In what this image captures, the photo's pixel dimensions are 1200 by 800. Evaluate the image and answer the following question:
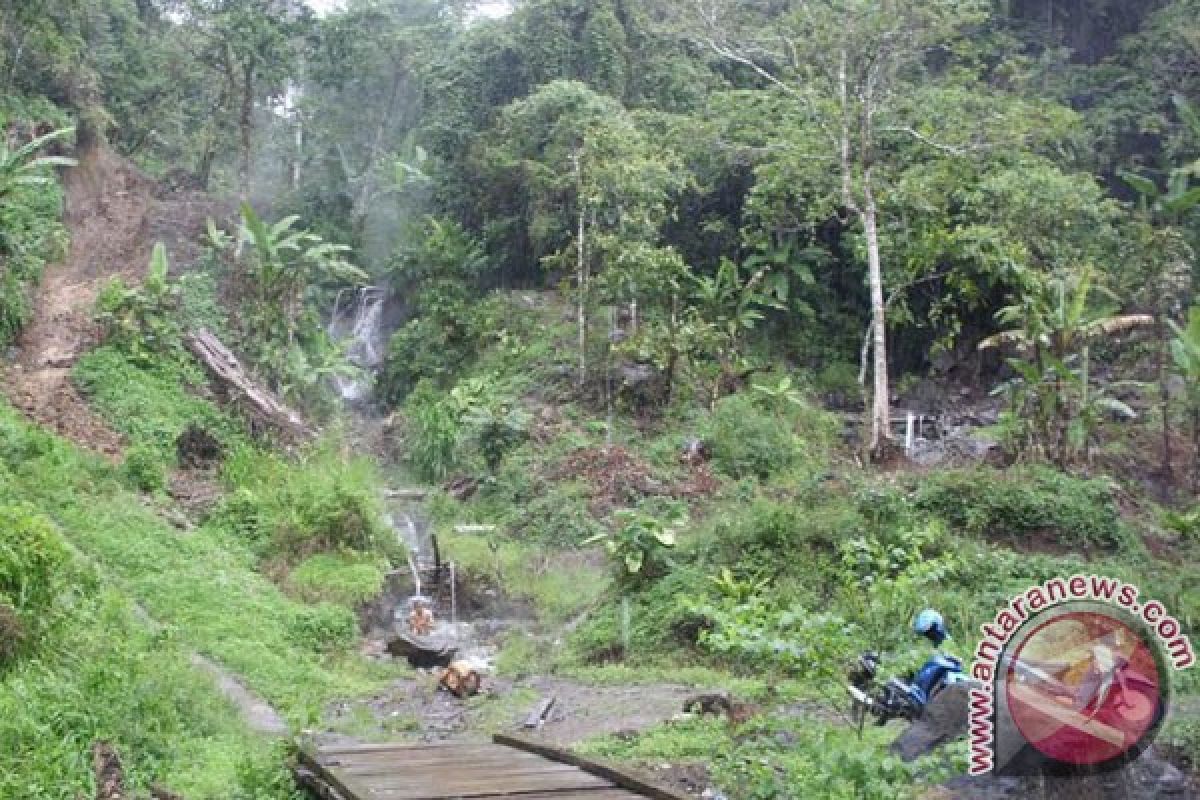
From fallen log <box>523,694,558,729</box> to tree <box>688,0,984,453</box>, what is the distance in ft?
35.0

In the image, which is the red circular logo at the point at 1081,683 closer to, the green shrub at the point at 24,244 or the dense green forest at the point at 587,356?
the dense green forest at the point at 587,356

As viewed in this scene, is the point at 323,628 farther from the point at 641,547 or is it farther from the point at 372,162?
the point at 372,162

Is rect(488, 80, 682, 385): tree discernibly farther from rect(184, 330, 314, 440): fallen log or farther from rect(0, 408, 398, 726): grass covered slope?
rect(0, 408, 398, 726): grass covered slope

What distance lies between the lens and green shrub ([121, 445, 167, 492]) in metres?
16.0

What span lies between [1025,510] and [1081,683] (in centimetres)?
1070

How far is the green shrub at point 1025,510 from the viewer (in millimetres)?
15656

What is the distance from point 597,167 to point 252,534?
1078 centimetres

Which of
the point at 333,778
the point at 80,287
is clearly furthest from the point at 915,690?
the point at 80,287

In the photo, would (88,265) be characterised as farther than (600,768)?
Yes

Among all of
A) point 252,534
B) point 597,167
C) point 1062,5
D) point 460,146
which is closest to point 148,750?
point 252,534

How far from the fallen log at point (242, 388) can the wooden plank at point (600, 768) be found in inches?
549

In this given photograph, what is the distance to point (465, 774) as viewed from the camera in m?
5.86

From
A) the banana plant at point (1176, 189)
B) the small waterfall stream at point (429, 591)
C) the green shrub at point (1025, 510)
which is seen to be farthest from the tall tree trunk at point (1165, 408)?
the small waterfall stream at point (429, 591)

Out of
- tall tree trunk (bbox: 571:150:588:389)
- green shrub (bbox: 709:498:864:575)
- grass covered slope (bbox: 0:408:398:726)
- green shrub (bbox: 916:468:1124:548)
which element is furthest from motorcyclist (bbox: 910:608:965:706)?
tall tree trunk (bbox: 571:150:588:389)
